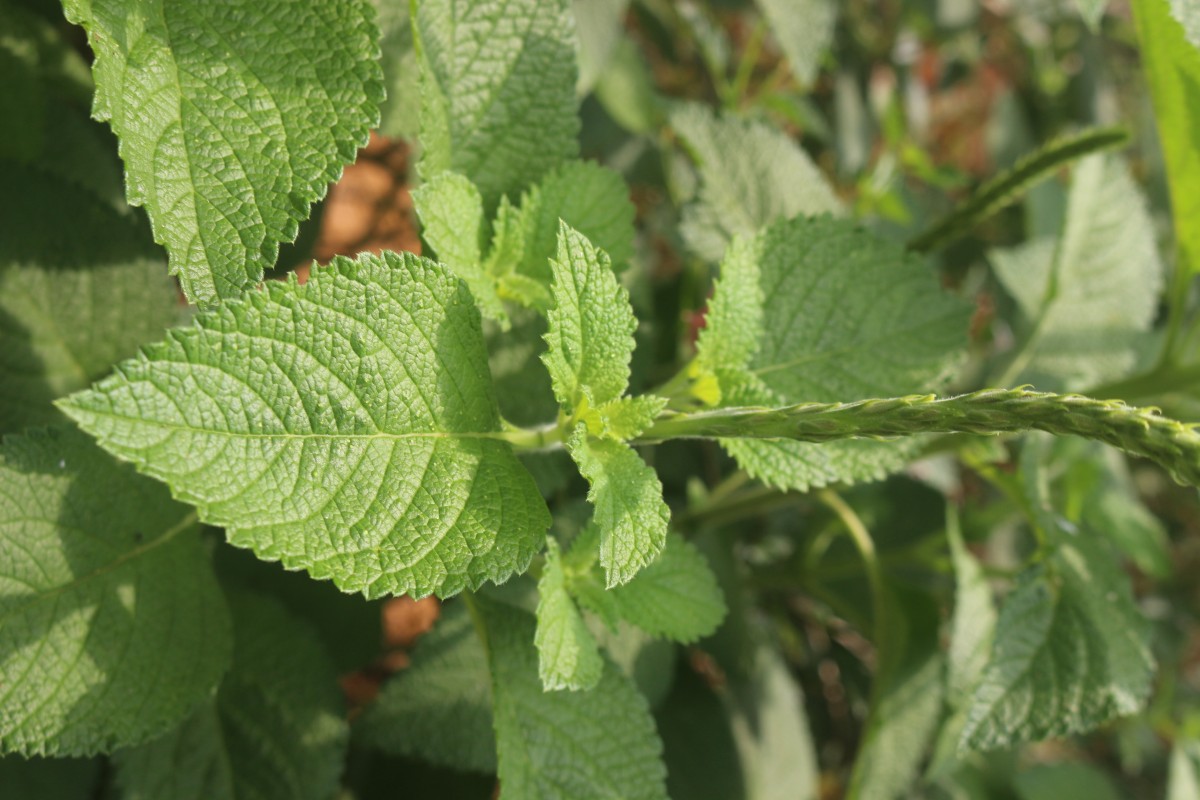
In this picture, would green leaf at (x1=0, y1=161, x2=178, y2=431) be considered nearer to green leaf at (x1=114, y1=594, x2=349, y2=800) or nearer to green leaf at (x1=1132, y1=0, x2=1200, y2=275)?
green leaf at (x1=114, y1=594, x2=349, y2=800)

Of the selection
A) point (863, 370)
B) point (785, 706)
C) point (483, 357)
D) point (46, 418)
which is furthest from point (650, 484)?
point (785, 706)

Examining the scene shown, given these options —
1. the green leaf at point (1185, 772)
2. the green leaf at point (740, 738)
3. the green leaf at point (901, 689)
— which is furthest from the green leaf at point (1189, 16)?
the green leaf at point (1185, 772)

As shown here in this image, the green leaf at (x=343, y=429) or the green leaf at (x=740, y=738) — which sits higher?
the green leaf at (x=343, y=429)

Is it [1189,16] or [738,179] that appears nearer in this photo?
[1189,16]

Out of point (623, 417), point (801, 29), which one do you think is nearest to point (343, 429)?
point (623, 417)

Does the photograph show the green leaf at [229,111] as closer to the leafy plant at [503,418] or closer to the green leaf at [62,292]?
the leafy plant at [503,418]

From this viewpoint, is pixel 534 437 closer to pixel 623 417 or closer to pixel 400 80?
pixel 623 417
